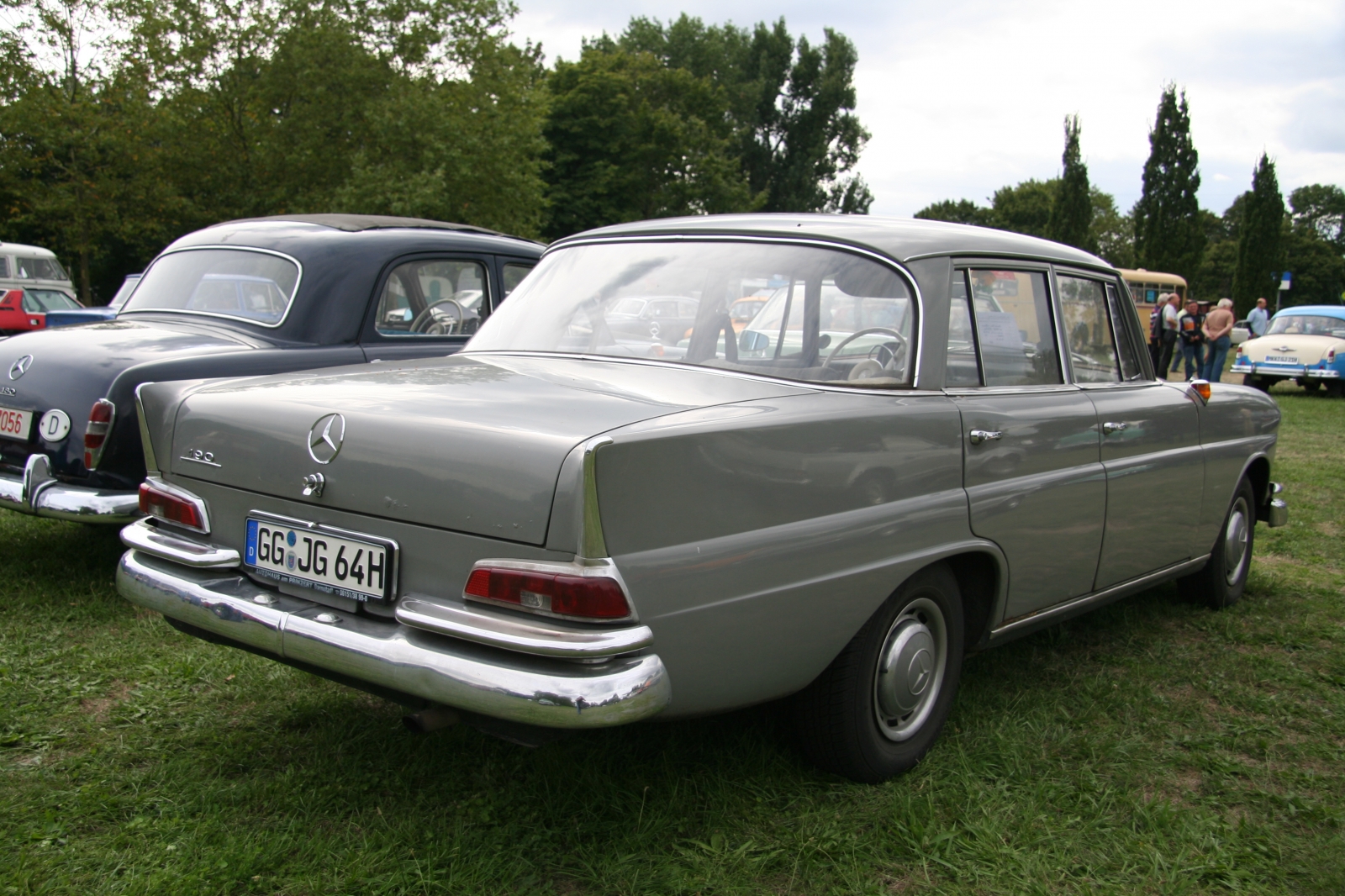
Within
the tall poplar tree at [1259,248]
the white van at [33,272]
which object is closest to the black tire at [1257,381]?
the white van at [33,272]

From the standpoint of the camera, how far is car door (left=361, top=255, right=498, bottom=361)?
573 cm

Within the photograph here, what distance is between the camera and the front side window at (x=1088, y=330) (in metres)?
3.98

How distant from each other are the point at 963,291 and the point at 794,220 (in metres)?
0.60

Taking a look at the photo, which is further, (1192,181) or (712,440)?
(1192,181)

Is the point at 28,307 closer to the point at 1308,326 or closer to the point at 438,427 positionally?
the point at 438,427

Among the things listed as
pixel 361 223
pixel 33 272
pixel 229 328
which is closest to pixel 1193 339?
pixel 361 223

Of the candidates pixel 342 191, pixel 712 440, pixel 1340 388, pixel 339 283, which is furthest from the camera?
pixel 342 191

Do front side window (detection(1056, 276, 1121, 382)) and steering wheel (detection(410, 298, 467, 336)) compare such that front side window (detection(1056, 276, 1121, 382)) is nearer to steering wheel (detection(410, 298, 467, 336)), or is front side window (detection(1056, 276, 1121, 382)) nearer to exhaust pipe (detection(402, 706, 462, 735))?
exhaust pipe (detection(402, 706, 462, 735))

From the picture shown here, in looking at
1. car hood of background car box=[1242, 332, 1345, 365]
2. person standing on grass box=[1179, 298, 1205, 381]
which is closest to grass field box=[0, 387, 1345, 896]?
person standing on grass box=[1179, 298, 1205, 381]

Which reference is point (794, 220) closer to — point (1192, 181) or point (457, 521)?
point (457, 521)

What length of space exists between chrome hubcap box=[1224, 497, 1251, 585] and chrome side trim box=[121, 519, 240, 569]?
172 inches

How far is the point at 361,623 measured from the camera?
2.49 metres

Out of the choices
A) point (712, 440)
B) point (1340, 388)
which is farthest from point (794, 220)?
point (1340, 388)

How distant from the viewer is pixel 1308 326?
1902cm
